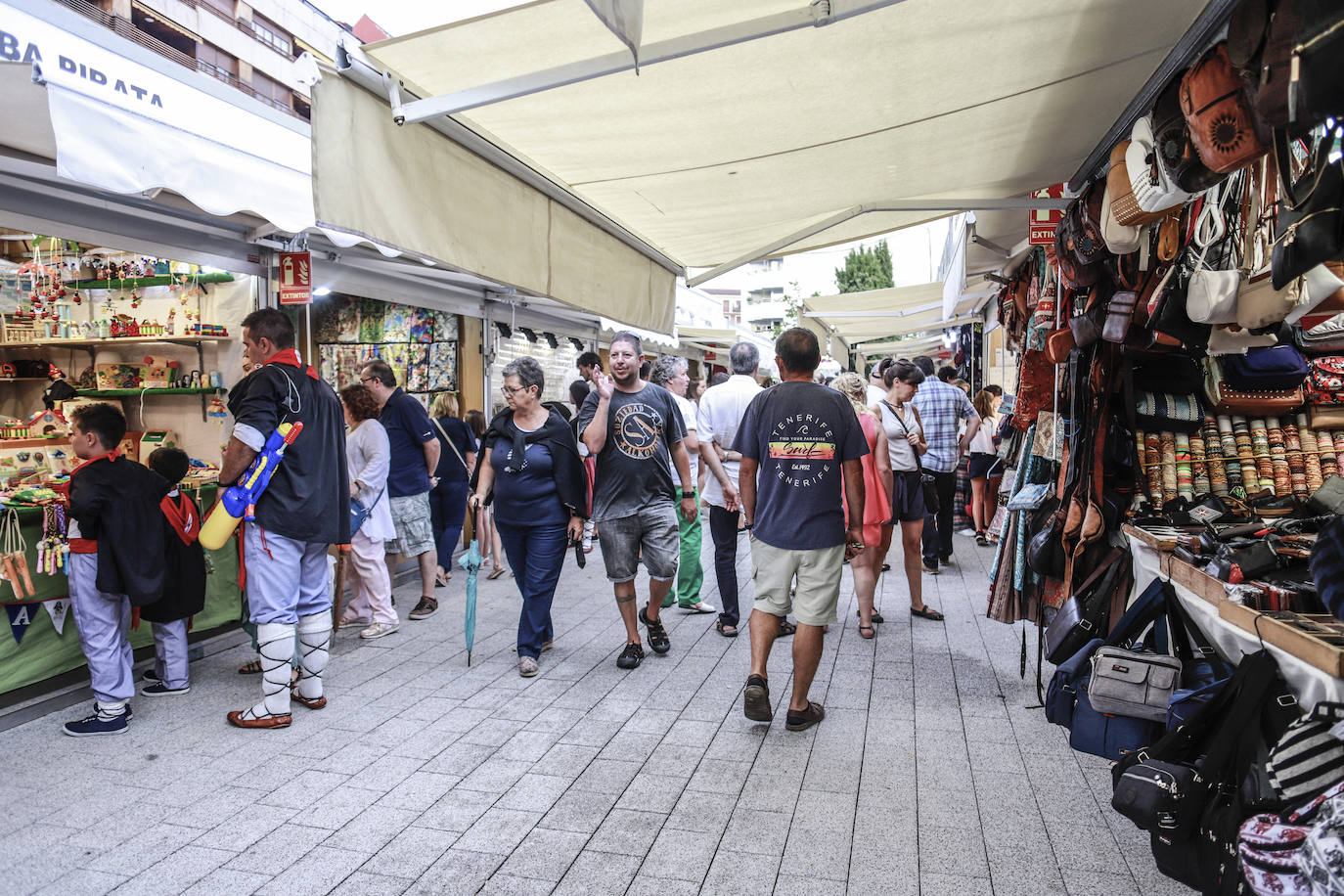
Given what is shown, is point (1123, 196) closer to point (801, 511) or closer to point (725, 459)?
point (801, 511)

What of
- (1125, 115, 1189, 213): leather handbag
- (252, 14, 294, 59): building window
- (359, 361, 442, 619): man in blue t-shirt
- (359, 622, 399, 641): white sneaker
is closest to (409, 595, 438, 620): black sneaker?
(359, 361, 442, 619): man in blue t-shirt

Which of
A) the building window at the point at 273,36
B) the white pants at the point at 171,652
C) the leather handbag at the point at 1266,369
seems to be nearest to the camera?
the leather handbag at the point at 1266,369

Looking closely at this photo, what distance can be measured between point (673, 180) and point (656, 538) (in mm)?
2083

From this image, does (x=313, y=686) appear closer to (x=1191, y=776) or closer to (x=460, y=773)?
(x=460, y=773)

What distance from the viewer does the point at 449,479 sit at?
268 inches

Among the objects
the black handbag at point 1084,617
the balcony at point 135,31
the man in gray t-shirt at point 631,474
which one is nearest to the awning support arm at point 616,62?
the man in gray t-shirt at point 631,474

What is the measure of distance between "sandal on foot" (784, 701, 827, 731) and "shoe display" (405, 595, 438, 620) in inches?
125

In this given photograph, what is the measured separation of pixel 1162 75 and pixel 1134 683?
200 centimetres

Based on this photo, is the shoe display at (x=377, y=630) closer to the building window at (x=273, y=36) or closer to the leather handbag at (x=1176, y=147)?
the leather handbag at (x=1176, y=147)

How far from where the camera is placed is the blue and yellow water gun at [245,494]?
3.93m

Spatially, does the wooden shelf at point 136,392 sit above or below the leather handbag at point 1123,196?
below

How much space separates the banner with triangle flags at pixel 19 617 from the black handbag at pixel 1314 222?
536 centimetres

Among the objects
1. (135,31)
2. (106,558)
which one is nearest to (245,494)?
(106,558)

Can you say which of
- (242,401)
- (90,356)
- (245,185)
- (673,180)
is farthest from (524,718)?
(90,356)
